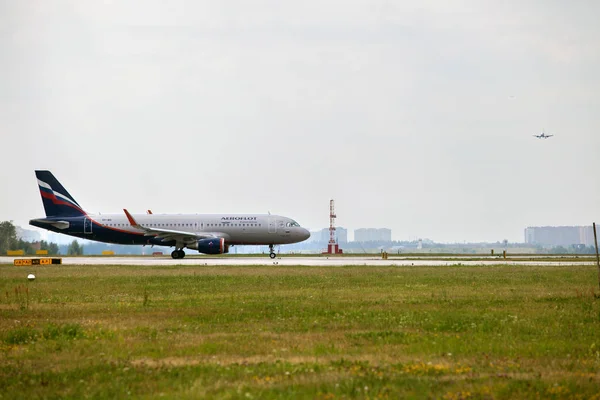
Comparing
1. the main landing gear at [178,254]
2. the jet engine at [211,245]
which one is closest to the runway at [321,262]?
the jet engine at [211,245]

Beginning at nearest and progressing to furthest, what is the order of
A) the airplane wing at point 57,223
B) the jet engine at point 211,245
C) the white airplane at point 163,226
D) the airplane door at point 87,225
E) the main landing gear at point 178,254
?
1. the jet engine at point 211,245
2. the main landing gear at point 178,254
3. the white airplane at point 163,226
4. the airplane door at point 87,225
5. the airplane wing at point 57,223

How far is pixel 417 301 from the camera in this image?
80.9ft

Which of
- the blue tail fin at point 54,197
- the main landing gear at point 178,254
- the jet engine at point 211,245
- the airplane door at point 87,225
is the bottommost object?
the main landing gear at point 178,254

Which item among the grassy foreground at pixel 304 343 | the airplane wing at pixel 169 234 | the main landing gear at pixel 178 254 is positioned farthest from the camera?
the main landing gear at pixel 178 254

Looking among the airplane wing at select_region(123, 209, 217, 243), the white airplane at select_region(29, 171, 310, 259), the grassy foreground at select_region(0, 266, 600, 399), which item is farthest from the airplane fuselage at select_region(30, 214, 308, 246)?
the grassy foreground at select_region(0, 266, 600, 399)

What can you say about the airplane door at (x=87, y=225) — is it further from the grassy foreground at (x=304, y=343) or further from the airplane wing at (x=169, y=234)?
the grassy foreground at (x=304, y=343)

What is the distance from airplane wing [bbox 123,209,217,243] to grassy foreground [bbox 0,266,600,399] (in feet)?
128

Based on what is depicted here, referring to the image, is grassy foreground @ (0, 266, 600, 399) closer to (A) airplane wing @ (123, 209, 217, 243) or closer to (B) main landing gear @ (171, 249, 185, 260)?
(A) airplane wing @ (123, 209, 217, 243)

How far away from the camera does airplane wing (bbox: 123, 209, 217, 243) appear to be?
225ft

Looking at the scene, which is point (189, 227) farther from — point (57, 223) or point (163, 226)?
point (57, 223)

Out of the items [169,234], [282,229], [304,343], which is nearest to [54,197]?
[169,234]

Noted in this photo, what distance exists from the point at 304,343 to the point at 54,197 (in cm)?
6172

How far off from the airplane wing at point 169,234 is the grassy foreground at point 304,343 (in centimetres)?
3909

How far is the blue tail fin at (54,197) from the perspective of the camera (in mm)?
72688
